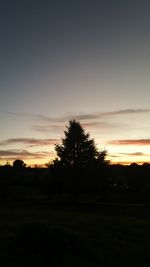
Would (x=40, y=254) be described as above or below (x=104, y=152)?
below

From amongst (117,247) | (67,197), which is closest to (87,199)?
(67,197)

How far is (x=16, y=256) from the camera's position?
11.0 metres

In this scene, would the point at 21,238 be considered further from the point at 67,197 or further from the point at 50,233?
the point at 67,197

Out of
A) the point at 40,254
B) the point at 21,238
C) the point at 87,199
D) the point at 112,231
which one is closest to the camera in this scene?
the point at 40,254

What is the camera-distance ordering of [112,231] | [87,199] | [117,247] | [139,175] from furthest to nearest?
[139,175] < [87,199] < [112,231] < [117,247]

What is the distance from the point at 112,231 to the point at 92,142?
30.1 meters

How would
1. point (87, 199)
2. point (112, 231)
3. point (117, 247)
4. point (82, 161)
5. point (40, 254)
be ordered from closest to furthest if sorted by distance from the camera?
1. point (40, 254)
2. point (117, 247)
3. point (112, 231)
4. point (82, 161)
5. point (87, 199)

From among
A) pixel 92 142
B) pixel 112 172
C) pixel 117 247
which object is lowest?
pixel 117 247

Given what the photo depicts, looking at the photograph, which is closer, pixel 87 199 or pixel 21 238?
pixel 21 238

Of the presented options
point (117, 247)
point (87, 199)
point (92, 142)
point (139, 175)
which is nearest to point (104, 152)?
point (92, 142)

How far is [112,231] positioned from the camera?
16672mm

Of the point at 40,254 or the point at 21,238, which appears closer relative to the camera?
the point at 40,254

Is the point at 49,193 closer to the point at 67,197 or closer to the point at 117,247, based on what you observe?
the point at 67,197

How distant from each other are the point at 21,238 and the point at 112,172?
3619 cm
